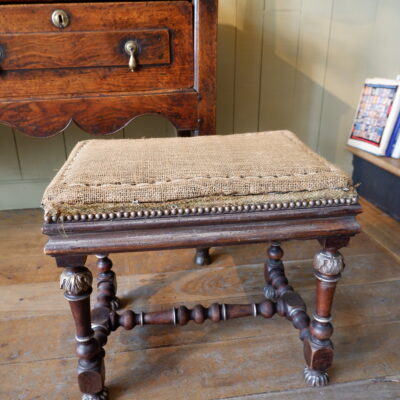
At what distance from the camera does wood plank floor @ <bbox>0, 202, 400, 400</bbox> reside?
72 cm

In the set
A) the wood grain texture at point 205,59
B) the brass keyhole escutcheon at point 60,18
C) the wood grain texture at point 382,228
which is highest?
the brass keyhole escutcheon at point 60,18

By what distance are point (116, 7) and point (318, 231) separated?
65 centimetres

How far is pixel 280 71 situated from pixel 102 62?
0.77 metres

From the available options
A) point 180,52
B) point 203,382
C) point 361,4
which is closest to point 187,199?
point 203,382

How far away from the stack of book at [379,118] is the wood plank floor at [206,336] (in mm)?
415

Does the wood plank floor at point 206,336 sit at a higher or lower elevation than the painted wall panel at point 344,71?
lower

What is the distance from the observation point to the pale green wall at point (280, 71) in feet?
4.60

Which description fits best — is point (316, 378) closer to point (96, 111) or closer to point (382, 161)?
point (96, 111)

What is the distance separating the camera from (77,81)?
921mm

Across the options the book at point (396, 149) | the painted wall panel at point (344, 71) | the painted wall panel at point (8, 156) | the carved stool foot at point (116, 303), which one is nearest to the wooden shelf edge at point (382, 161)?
the book at point (396, 149)

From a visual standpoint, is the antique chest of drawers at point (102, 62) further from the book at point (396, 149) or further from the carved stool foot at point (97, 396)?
the book at point (396, 149)

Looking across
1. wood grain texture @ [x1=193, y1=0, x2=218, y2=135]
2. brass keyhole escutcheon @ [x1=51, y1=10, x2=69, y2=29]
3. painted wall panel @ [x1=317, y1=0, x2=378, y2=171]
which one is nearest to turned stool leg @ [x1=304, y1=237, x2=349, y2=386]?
wood grain texture @ [x1=193, y1=0, x2=218, y2=135]

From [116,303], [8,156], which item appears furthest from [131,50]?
[8,156]

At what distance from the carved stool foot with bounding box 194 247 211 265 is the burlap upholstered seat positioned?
1.56ft
